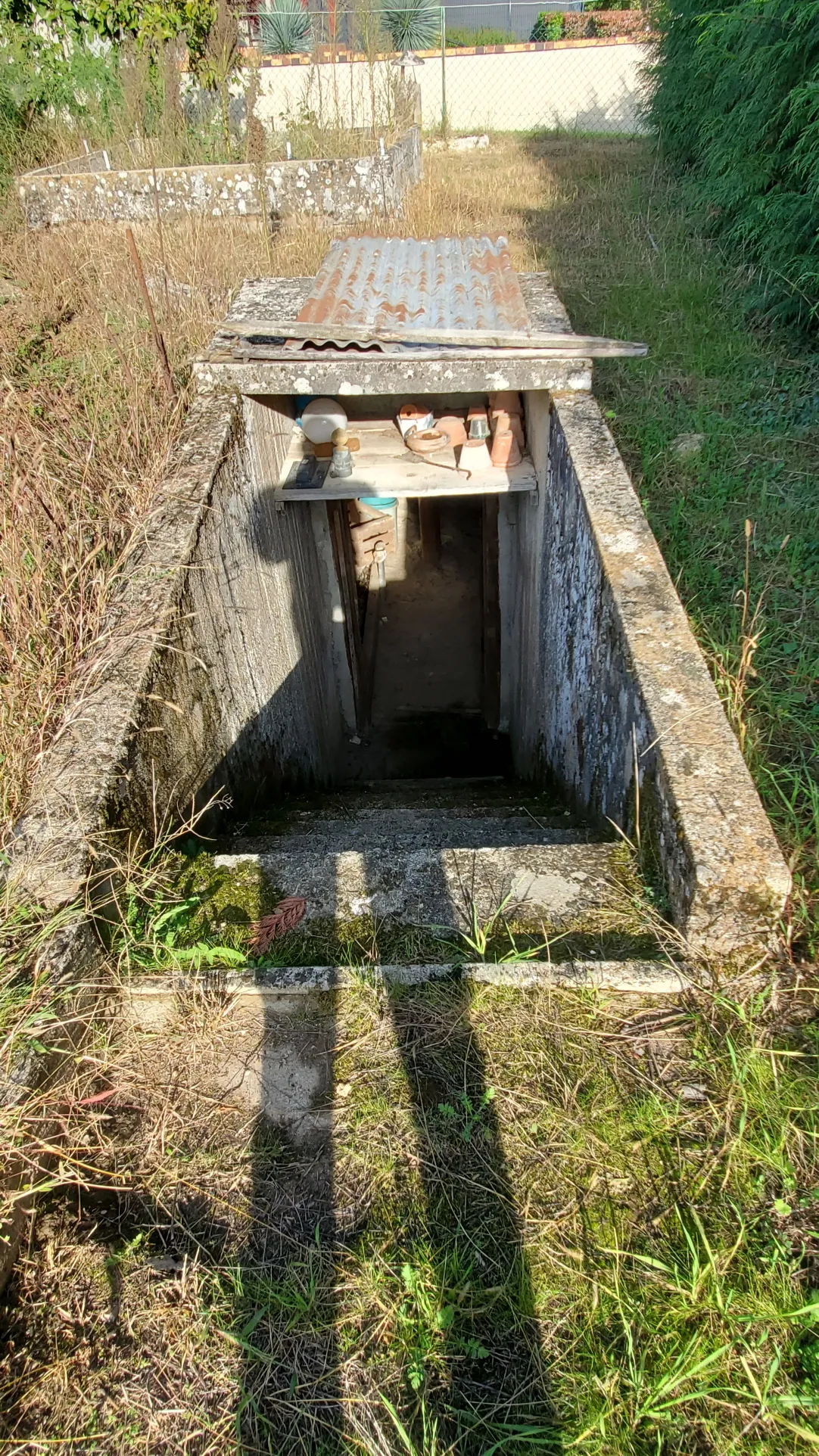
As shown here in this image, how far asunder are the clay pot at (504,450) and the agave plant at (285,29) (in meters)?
15.8

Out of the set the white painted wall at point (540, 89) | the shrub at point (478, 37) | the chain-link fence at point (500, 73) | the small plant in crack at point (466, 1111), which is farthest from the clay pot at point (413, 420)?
the shrub at point (478, 37)

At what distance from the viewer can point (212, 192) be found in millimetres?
7285

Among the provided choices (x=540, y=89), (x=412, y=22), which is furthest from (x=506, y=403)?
(x=540, y=89)

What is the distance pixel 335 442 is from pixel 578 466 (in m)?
2.13

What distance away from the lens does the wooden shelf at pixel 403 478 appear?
490cm

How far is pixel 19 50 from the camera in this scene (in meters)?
7.99

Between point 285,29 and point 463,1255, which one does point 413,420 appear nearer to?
point 463,1255

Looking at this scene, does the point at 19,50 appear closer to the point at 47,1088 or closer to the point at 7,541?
the point at 7,541

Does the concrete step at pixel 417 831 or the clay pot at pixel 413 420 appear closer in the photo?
the concrete step at pixel 417 831

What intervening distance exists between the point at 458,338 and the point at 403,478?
1.00m

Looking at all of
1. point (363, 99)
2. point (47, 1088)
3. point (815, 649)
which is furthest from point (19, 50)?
point (47, 1088)

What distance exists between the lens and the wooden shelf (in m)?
4.90

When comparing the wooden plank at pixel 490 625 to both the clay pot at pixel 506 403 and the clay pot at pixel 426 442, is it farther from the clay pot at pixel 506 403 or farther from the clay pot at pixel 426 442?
the clay pot at pixel 426 442

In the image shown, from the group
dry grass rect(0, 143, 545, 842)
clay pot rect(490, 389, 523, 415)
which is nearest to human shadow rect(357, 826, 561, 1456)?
dry grass rect(0, 143, 545, 842)
